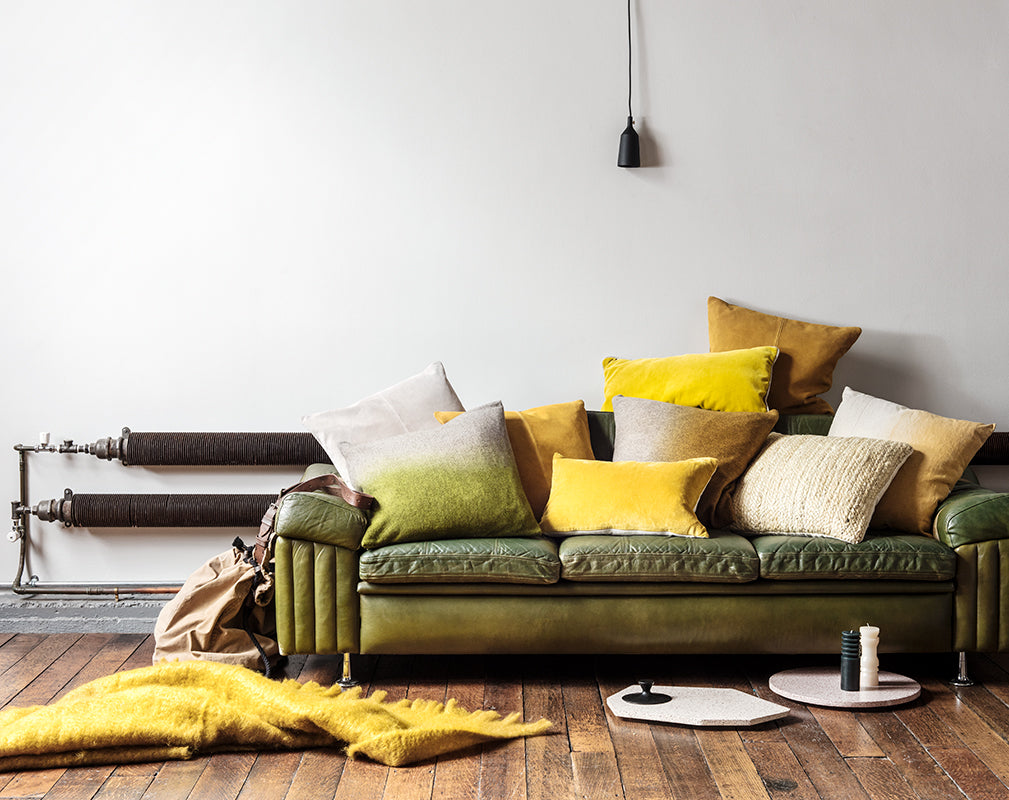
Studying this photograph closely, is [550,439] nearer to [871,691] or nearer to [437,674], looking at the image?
[437,674]

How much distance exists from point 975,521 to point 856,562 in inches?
15.9

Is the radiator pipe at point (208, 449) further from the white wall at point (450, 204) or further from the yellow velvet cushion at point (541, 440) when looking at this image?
the yellow velvet cushion at point (541, 440)

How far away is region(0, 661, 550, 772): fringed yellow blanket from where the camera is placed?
257 cm

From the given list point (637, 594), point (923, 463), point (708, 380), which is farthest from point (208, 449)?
point (923, 463)

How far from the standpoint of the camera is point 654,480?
10.9 ft

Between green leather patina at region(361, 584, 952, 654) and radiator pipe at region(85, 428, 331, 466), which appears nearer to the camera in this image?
green leather patina at region(361, 584, 952, 654)

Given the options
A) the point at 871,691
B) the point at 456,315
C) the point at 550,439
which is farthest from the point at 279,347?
the point at 871,691

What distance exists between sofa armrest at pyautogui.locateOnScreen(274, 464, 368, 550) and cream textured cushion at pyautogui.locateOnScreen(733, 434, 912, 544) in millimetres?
1312

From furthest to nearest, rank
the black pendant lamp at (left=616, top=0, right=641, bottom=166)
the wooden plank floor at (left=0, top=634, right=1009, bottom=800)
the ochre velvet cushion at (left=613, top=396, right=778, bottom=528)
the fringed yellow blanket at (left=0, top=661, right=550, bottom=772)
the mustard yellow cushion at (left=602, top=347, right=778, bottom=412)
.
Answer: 1. the black pendant lamp at (left=616, top=0, right=641, bottom=166)
2. the mustard yellow cushion at (left=602, top=347, right=778, bottom=412)
3. the ochre velvet cushion at (left=613, top=396, right=778, bottom=528)
4. the fringed yellow blanket at (left=0, top=661, right=550, bottom=772)
5. the wooden plank floor at (left=0, top=634, right=1009, bottom=800)

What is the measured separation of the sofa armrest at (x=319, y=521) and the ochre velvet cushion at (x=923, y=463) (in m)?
1.73

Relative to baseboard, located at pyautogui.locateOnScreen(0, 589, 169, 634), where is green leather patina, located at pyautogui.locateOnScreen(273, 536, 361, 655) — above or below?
above

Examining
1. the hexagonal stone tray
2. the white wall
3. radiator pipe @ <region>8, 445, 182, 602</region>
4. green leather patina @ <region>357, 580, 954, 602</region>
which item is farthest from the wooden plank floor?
the white wall

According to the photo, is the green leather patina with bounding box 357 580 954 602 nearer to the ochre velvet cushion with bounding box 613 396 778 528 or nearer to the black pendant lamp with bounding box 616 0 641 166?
the ochre velvet cushion with bounding box 613 396 778 528

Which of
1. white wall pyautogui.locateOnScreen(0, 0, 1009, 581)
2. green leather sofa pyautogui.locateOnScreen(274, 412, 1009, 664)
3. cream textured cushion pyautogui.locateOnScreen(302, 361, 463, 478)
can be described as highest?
white wall pyautogui.locateOnScreen(0, 0, 1009, 581)
